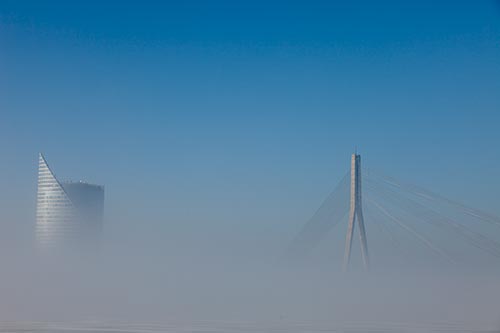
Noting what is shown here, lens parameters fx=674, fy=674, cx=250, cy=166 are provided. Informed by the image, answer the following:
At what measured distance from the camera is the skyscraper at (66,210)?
35.2 m

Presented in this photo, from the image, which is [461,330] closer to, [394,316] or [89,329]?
[394,316]

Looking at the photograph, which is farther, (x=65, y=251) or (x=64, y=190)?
(x=64, y=190)

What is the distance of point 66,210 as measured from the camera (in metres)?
36.7

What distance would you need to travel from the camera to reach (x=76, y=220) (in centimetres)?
3628

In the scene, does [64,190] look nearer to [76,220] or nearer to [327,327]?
[76,220]

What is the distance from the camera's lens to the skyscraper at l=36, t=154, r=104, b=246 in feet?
115

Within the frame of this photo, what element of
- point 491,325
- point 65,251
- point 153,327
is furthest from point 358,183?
point 65,251

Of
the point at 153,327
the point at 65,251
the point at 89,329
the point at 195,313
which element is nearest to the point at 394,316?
the point at 195,313

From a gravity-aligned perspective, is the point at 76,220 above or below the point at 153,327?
above

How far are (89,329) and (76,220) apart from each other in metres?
25.5

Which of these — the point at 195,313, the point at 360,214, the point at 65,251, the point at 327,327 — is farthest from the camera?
the point at 65,251

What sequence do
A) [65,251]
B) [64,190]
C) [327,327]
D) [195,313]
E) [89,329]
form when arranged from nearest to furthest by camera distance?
[89,329] → [327,327] → [195,313] → [65,251] → [64,190]

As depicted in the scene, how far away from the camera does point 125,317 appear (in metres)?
14.6

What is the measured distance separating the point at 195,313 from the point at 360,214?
9434 millimetres
